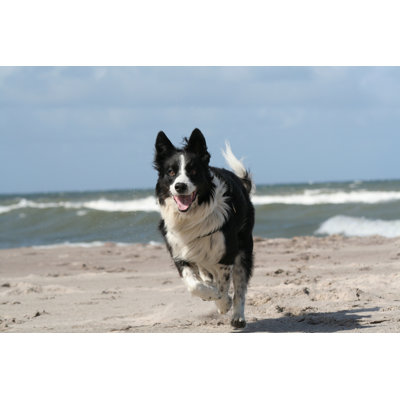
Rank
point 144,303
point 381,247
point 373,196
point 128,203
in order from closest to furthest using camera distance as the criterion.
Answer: point 144,303
point 381,247
point 373,196
point 128,203

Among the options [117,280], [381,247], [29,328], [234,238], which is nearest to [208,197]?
[234,238]

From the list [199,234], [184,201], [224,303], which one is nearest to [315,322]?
[224,303]

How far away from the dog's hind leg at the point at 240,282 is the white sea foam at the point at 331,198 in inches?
606

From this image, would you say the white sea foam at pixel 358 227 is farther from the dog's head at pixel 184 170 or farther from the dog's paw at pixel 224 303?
the dog's head at pixel 184 170

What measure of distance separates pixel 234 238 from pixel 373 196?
18.2 meters

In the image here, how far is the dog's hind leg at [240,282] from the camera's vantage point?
5391 mm

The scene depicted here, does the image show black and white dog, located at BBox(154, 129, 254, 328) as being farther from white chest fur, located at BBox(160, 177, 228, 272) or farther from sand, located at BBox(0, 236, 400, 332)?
sand, located at BBox(0, 236, 400, 332)

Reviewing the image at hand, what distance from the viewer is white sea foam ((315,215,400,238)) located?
48.9 ft

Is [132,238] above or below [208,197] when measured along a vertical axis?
below

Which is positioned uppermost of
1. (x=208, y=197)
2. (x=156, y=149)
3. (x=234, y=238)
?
(x=156, y=149)

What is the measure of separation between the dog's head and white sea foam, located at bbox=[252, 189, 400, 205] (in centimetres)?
1615

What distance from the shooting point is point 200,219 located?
5.18 metres

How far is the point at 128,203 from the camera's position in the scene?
24844 mm
